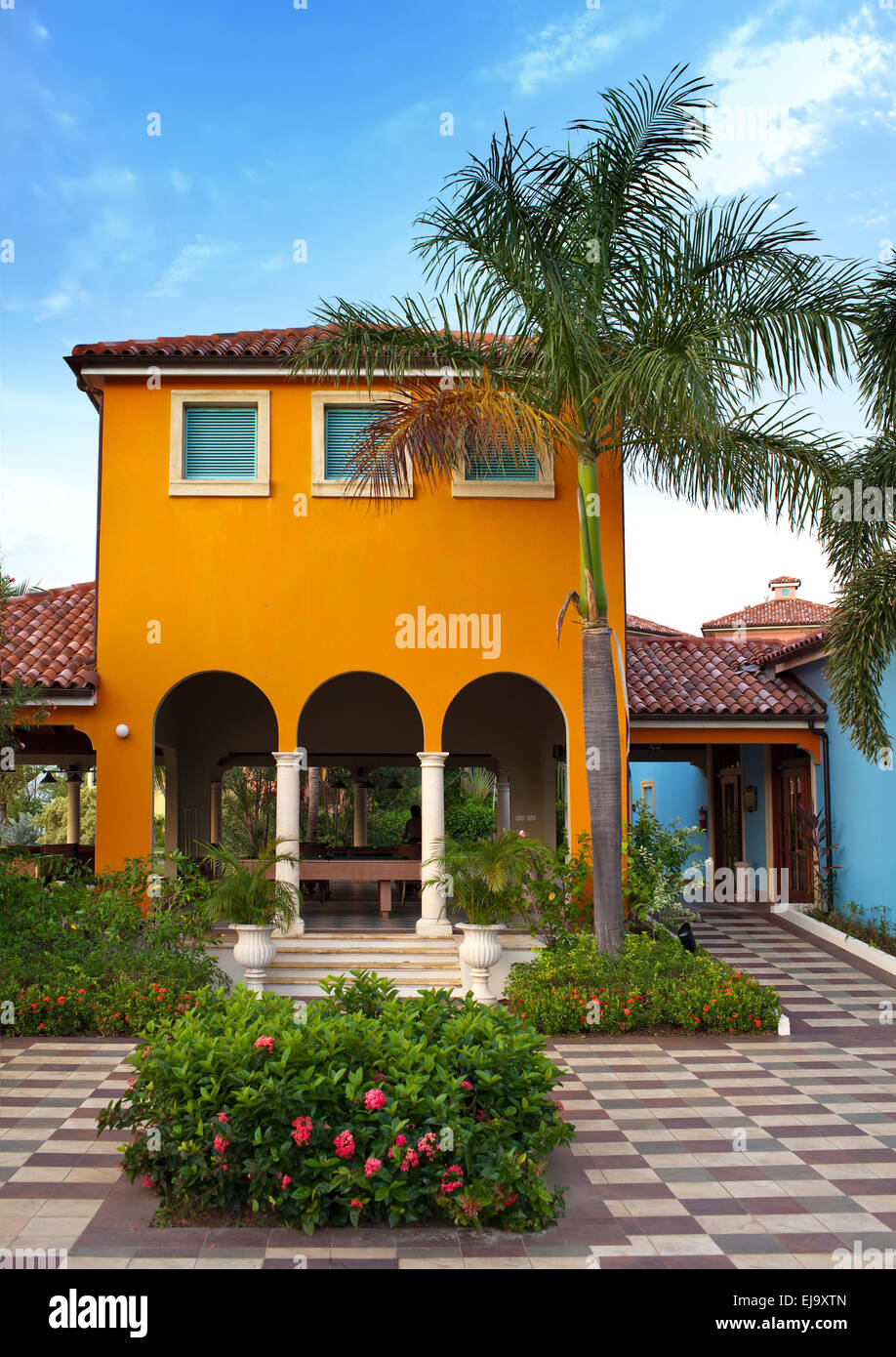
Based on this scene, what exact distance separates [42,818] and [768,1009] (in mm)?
37273

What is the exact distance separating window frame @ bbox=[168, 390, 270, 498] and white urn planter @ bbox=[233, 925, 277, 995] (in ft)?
17.8

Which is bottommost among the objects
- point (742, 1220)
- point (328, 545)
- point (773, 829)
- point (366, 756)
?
point (742, 1220)

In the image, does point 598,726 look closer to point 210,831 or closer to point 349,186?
point 349,186

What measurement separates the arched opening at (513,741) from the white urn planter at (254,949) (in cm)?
761

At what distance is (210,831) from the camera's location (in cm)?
1959

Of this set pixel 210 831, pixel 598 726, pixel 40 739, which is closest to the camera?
pixel 598 726

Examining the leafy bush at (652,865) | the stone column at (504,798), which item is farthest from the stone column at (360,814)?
the leafy bush at (652,865)

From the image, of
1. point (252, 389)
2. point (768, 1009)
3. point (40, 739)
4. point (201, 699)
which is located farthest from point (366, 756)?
point (768, 1009)

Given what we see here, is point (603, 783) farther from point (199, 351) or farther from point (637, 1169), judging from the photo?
point (199, 351)

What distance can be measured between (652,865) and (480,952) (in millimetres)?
2504

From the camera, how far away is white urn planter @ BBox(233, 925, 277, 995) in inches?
457

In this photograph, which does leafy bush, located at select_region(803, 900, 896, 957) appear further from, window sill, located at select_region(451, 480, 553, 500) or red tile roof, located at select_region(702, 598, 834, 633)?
red tile roof, located at select_region(702, 598, 834, 633)

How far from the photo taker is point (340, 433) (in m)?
13.9

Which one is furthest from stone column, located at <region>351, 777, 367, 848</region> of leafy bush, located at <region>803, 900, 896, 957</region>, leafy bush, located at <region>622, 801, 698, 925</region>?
leafy bush, located at <region>622, 801, 698, 925</region>
